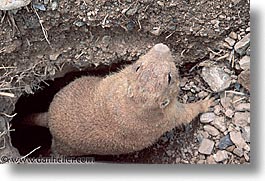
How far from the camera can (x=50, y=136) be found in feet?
5.83

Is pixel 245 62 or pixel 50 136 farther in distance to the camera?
pixel 50 136

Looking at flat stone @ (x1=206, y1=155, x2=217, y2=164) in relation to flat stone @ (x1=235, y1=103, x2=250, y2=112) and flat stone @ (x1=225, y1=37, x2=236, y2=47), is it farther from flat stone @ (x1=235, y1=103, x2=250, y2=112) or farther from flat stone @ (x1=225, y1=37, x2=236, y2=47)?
flat stone @ (x1=225, y1=37, x2=236, y2=47)

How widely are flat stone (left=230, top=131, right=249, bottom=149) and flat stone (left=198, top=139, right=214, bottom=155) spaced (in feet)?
0.21

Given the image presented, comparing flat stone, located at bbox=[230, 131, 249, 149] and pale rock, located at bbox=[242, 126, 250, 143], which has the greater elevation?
pale rock, located at bbox=[242, 126, 250, 143]

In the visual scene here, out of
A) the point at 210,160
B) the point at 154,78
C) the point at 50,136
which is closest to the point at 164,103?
the point at 154,78

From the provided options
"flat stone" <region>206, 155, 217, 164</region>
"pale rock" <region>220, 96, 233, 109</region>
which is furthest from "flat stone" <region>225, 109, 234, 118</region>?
"flat stone" <region>206, 155, 217, 164</region>

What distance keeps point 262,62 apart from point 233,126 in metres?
0.20

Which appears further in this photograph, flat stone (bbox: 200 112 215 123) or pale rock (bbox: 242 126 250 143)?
flat stone (bbox: 200 112 215 123)

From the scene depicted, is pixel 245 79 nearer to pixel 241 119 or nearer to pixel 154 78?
pixel 241 119

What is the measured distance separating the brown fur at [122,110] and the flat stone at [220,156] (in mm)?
139

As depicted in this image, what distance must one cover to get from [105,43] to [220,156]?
44cm

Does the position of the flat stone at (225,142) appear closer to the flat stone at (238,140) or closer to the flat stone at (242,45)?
the flat stone at (238,140)

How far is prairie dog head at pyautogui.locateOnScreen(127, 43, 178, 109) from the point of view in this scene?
5.12 ft

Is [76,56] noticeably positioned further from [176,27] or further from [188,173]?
[188,173]
